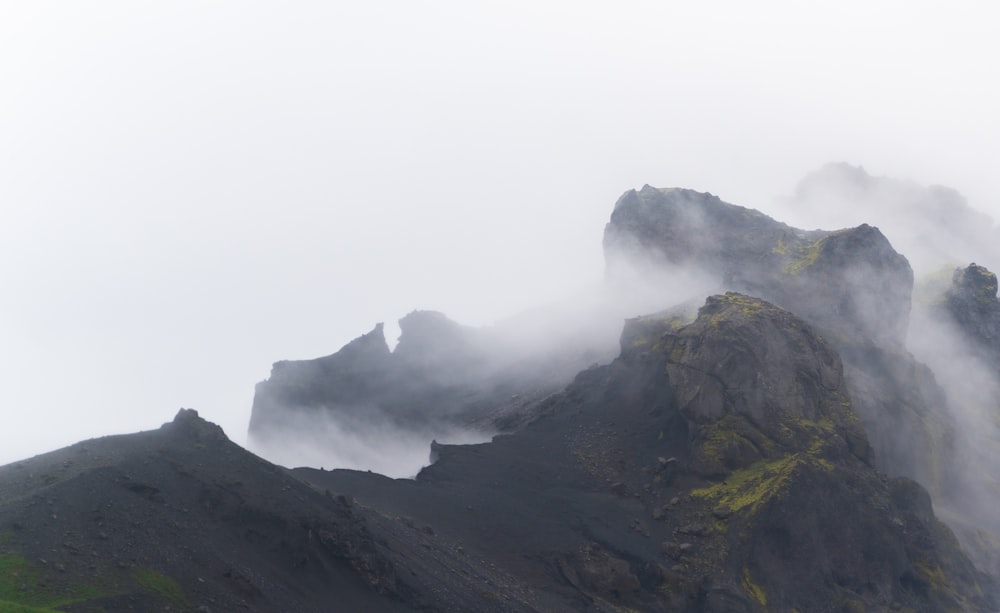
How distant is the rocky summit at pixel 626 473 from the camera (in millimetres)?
78875

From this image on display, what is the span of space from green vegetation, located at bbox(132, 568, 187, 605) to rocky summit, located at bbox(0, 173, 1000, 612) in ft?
0.73

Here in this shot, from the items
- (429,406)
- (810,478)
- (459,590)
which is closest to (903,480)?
(810,478)

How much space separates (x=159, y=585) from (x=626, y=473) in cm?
6841

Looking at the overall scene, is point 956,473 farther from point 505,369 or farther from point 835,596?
point 505,369

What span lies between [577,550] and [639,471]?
71.3ft

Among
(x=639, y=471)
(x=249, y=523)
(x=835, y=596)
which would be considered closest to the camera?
(x=249, y=523)

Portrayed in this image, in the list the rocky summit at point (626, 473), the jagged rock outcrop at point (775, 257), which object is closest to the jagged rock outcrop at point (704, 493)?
the rocky summit at point (626, 473)

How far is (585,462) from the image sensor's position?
125625mm

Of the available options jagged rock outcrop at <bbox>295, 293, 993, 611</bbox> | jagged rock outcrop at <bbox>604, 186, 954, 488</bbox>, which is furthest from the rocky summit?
jagged rock outcrop at <bbox>604, 186, 954, 488</bbox>

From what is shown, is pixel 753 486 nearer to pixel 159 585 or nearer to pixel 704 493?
pixel 704 493

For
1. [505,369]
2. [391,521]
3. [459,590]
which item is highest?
[505,369]

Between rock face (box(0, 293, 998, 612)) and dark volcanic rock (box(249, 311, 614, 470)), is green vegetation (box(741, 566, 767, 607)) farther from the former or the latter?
dark volcanic rock (box(249, 311, 614, 470))

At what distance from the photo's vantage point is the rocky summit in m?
78.9

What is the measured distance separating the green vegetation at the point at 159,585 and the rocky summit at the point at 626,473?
22 centimetres
